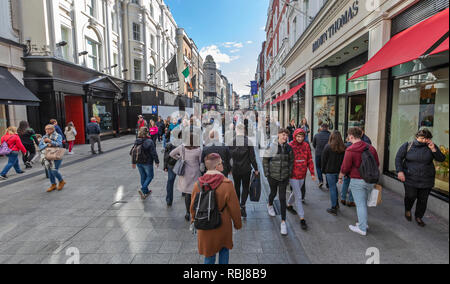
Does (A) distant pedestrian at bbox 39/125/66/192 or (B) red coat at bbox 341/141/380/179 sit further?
(A) distant pedestrian at bbox 39/125/66/192

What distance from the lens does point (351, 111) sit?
9.86 meters

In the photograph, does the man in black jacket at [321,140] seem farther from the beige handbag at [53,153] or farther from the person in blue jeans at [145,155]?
the beige handbag at [53,153]

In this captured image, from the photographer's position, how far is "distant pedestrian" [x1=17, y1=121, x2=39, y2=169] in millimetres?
9062

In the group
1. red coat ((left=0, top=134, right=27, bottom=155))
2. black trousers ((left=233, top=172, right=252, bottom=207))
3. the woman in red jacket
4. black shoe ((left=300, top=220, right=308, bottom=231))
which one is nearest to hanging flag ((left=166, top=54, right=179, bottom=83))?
the woman in red jacket

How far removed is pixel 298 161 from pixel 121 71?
73.2 ft

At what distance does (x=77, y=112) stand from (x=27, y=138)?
7.78 m

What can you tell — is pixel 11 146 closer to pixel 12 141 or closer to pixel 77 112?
pixel 12 141

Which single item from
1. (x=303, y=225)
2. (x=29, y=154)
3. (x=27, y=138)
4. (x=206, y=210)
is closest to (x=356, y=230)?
(x=303, y=225)

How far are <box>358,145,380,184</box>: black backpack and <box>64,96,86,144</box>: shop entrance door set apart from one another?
17.4 metres

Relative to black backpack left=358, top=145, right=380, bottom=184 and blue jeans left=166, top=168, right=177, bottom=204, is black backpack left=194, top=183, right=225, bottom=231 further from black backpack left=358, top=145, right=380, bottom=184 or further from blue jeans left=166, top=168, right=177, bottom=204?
blue jeans left=166, top=168, right=177, bottom=204

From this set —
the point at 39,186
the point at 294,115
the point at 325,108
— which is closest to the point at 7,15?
the point at 39,186

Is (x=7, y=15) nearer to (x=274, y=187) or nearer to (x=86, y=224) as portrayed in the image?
(x=86, y=224)
